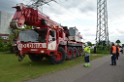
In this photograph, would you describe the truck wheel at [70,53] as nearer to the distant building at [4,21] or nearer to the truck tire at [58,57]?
the truck tire at [58,57]

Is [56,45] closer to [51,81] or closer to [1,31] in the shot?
[51,81]

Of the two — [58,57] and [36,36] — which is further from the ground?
[36,36]

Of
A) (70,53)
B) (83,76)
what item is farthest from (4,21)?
(83,76)

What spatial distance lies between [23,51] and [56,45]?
2448 mm

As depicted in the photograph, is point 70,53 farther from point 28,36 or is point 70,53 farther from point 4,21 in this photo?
point 4,21

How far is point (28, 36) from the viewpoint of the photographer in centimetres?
2028

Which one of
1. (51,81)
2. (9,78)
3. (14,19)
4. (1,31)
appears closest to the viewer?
(51,81)

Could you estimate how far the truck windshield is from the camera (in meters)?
20.1

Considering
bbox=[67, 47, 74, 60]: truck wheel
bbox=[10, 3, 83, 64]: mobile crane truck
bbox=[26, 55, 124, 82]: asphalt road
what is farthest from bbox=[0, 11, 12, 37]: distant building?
bbox=[26, 55, 124, 82]: asphalt road

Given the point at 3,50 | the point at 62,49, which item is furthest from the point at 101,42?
the point at 62,49

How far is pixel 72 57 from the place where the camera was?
90.8 ft

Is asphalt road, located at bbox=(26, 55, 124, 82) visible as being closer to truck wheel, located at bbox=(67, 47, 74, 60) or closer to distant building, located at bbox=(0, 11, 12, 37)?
truck wheel, located at bbox=(67, 47, 74, 60)

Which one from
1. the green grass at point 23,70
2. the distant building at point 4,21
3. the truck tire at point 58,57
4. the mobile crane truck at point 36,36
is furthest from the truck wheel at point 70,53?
the distant building at point 4,21

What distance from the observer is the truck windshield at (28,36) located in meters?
20.1
